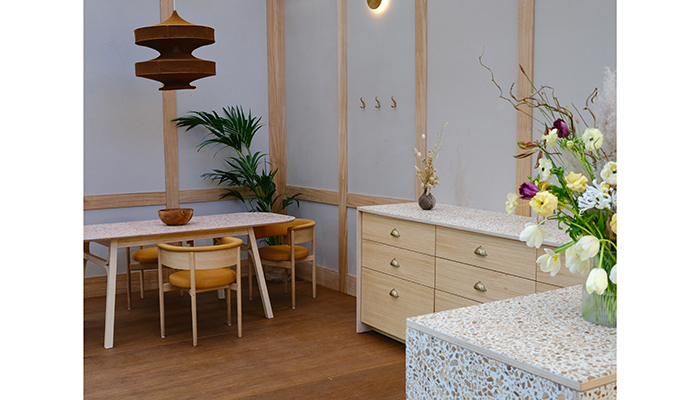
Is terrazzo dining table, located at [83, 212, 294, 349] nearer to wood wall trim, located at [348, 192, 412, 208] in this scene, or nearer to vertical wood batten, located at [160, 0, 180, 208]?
wood wall trim, located at [348, 192, 412, 208]

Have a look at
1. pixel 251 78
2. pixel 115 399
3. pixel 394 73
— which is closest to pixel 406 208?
pixel 394 73

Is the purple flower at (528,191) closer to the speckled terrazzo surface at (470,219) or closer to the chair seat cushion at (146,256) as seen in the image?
the speckled terrazzo surface at (470,219)

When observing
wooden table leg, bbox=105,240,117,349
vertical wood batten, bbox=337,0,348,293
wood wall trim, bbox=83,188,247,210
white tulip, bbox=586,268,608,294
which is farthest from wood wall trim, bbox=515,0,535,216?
wood wall trim, bbox=83,188,247,210

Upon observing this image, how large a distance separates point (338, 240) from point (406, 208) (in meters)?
→ 1.57

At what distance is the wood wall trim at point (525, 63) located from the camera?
364cm

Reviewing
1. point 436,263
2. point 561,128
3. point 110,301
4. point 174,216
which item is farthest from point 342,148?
point 561,128

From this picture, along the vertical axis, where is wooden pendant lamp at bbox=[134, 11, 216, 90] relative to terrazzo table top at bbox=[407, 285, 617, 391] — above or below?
above

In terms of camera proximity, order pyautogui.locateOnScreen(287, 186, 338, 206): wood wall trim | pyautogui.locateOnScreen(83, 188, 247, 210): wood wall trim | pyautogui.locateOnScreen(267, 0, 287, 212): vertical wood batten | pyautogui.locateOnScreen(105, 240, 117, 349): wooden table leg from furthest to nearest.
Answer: pyautogui.locateOnScreen(267, 0, 287, 212): vertical wood batten, pyautogui.locateOnScreen(287, 186, 338, 206): wood wall trim, pyautogui.locateOnScreen(83, 188, 247, 210): wood wall trim, pyautogui.locateOnScreen(105, 240, 117, 349): wooden table leg

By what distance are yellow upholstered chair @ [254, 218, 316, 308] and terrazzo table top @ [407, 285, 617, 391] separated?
3373 mm

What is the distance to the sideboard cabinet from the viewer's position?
10.4 ft

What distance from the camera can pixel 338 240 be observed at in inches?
224

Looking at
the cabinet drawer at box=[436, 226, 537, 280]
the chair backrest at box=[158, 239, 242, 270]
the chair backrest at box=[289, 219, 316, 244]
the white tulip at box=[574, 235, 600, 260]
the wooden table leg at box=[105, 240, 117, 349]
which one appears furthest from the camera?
the chair backrest at box=[289, 219, 316, 244]

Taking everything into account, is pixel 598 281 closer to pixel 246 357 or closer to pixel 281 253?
Result: pixel 246 357
